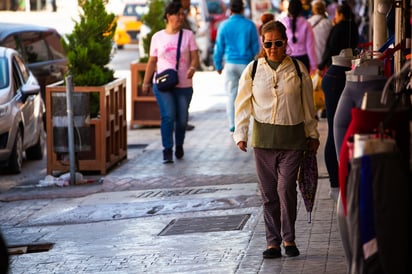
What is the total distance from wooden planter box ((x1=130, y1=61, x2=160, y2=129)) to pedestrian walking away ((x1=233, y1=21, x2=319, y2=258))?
390 inches

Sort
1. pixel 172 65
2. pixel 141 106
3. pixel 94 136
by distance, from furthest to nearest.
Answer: pixel 141 106 → pixel 172 65 → pixel 94 136

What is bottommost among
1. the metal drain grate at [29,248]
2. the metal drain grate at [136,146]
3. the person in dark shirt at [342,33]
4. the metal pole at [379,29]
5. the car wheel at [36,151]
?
the metal drain grate at [136,146]

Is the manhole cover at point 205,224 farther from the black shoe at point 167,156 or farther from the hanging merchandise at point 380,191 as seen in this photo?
the hanging merchandise at point 380,191

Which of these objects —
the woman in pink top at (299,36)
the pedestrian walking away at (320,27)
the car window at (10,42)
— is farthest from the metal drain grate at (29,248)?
the pedestrian walking away at (320,27)

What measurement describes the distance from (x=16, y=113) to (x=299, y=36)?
13.2 ft

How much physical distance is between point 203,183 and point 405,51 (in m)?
4.43

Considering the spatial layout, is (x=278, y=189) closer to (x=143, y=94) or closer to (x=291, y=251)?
(x=291, y=251)

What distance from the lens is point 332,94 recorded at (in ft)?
34.9

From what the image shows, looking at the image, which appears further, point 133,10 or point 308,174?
point 133,10

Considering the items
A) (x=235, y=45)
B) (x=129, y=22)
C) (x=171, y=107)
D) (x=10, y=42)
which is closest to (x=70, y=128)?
(x=171, y=107)

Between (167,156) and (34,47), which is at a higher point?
(34,47)

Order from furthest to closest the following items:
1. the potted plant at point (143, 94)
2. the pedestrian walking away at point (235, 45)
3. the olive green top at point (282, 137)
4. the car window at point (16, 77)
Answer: the potted plant at point (143, 94) → the pedestrian walking away at point (235, 45) → the car window at point (16, 77) → the olive green top at point (282, 137)

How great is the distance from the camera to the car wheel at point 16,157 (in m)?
14.3

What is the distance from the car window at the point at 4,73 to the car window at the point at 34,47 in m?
3.36
